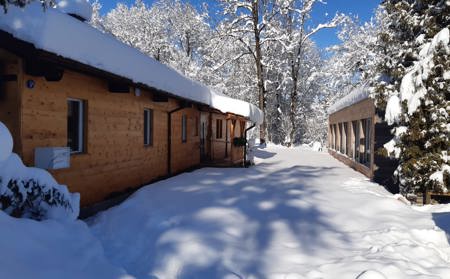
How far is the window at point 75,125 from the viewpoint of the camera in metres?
6.57

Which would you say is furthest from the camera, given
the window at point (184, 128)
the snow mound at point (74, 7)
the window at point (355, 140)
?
the window at point (355, 140)

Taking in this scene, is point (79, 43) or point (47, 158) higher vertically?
point (79, 43)

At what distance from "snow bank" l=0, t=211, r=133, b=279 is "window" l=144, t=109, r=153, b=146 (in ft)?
19.0

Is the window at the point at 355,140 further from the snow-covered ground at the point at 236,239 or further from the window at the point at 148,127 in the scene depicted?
the window at the point at 148,127

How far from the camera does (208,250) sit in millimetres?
4902

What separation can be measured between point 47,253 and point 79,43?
3.40 m

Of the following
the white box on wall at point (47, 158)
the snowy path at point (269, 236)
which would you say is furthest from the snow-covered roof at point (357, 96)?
the white box on wall at point (47, 158)

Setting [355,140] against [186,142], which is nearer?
[186,142]

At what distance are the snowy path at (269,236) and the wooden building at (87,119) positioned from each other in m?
0.84

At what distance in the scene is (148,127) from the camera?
10.2 meters

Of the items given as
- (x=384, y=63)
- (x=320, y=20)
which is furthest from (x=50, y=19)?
(x=320, y=20)

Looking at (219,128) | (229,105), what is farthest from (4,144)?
(219,128)

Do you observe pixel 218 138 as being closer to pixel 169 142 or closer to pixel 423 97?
pixel 169 142

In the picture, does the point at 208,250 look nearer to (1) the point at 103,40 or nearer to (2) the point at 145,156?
(1) the point at 103,40
